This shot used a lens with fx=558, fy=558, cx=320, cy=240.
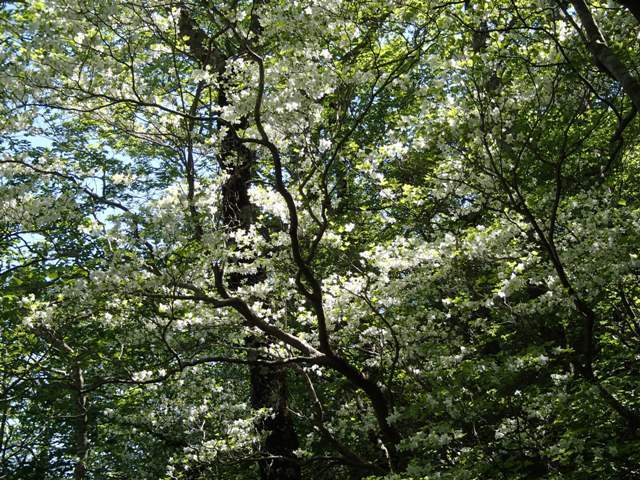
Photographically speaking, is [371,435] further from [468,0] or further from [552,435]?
[468,0]

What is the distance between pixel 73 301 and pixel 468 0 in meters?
4.57

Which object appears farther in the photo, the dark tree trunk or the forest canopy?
the dark tree trunk

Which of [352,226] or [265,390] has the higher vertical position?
[352,226]

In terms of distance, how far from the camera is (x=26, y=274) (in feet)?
22.9

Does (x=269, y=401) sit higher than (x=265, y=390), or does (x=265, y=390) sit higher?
(x=265, y=390)

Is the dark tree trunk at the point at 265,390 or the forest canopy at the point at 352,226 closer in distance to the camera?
the forest canopy at the point at 352,226

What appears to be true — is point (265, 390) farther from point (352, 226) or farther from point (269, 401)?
point (352, 226)

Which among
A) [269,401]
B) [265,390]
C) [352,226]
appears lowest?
[269,401]

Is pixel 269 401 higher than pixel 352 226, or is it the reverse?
pixel 352 226

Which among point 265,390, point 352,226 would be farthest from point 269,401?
point 352,226

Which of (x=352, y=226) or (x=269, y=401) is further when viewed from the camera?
(x=269, y=401)

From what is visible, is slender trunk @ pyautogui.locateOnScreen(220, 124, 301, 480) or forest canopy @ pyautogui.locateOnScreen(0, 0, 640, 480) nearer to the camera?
forest canopy @ pyautogui.locateOnScreen(0, 0, 640, 480)

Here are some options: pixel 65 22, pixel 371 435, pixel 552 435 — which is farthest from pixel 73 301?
pixel 552 435

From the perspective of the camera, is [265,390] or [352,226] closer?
[352,226]
